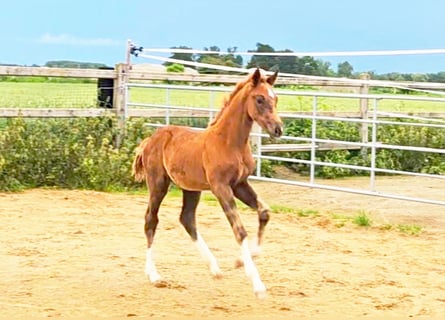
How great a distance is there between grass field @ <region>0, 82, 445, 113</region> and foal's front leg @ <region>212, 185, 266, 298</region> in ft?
9.31

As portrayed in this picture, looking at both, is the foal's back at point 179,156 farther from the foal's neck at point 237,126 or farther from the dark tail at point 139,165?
the foal's neck at point 237,126

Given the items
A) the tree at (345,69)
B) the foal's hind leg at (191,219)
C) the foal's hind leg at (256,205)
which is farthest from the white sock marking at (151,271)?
the tree at (345,69)

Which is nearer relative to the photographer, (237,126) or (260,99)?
(260,99)

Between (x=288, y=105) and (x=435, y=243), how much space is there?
8.21m

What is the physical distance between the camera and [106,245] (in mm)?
7699

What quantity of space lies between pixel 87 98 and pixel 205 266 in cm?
614

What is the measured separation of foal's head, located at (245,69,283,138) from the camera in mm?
5594

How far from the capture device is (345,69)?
17859 millimetres

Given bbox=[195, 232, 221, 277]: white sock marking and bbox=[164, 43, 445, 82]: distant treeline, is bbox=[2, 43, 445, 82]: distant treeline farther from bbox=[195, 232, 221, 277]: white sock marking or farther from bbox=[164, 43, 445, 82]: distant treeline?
bbox=[195, 232, 221, 277]: white sock marking

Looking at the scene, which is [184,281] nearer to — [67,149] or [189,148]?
[189,148]

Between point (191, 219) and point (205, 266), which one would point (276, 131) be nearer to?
point (191, 219)

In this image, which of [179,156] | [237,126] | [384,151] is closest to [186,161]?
[179,156]

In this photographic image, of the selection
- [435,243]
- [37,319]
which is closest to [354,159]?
[435,243]

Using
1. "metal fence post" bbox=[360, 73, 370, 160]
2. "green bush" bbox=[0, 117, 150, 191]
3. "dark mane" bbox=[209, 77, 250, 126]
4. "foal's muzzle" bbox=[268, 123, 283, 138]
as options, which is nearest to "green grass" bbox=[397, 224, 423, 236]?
"dark mane" bbox=[209, 77, 250, 126]
